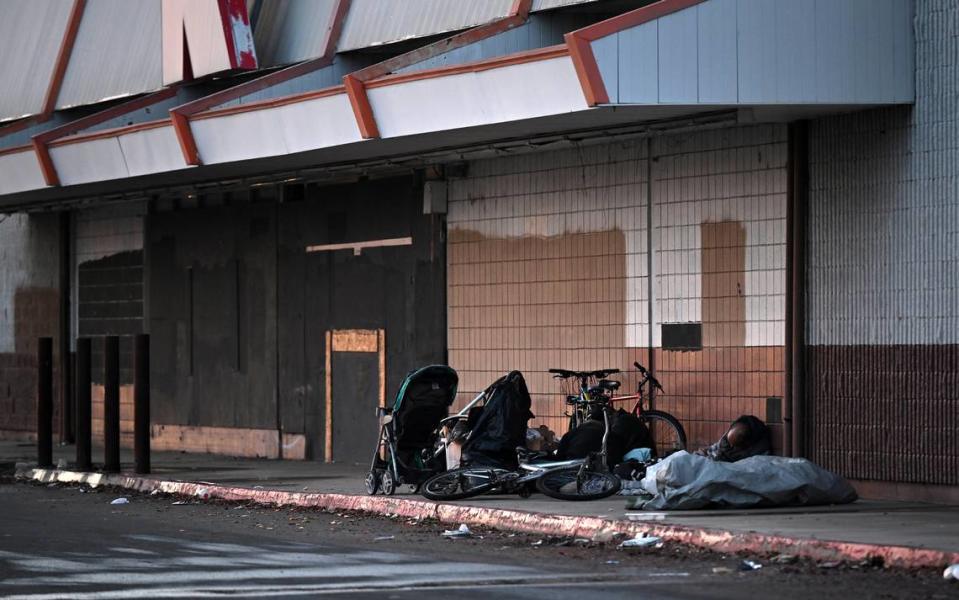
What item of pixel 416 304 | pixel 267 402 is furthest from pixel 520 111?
pixel 267 402

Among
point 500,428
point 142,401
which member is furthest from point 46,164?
point 500,428

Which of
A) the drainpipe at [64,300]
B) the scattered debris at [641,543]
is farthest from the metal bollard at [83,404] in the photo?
the scattered debris at [641,543]

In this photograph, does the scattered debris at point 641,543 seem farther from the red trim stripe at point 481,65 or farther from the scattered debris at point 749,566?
the red trim stripe at point 481,65

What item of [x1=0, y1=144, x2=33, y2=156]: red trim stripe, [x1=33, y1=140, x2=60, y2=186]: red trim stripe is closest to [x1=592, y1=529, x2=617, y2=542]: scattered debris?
[x1=33, y1=140, x2=60, y2=186]: red trim stripe

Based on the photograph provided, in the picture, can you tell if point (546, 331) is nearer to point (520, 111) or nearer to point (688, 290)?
point (688, 290)

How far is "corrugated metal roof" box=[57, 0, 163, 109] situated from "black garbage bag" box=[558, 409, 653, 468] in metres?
10.8

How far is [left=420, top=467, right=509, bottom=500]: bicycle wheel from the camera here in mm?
16125

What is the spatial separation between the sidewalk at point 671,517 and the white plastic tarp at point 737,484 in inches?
7.3

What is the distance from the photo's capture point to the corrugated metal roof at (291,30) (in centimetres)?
2212

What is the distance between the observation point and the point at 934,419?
50.0 feet

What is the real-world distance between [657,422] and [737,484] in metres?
3.42

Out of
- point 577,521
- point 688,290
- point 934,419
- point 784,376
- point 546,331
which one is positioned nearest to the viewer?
point 577,521

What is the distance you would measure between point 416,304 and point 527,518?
7488 millimetres

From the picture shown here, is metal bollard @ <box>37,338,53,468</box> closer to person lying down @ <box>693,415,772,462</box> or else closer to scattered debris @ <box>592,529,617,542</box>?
person lying down @ <box>693,415,772,462</box>
